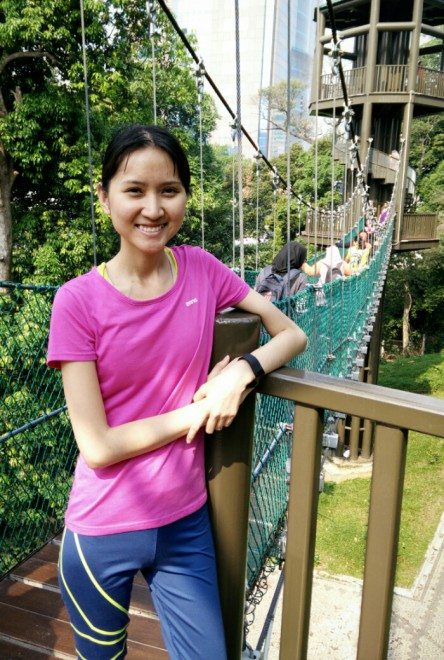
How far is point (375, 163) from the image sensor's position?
10.5 m

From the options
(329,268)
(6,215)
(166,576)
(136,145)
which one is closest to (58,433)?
(166,576)

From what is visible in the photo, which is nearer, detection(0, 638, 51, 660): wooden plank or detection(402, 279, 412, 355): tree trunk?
detection(0, 638, 51, 660): wooden plank

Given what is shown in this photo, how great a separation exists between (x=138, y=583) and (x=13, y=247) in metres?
6.62

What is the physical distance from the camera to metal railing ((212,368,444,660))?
0.57m

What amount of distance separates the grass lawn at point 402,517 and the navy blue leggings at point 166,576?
4611 millimetres

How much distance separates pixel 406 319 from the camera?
1580 centimetres

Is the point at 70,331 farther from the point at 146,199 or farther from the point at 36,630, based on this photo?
the point at 36,630

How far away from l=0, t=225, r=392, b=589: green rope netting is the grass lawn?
2.69 metres

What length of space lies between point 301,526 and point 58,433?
→ 1.82 metres

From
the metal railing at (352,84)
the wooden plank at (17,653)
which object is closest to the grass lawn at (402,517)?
the wooden plank at (17,653)


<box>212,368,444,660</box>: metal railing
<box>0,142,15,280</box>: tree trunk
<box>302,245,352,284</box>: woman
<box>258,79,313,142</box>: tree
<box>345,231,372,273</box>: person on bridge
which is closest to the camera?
<box>212,368,444,660</box>: metal railing

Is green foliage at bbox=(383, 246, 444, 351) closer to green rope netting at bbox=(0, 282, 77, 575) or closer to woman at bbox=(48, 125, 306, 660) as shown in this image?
green rope netting at bbox=(0, 282, 77, 575)

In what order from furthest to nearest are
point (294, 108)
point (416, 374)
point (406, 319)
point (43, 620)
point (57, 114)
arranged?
point (294, 108)
point (406, 319)
point (416, 374)
point (57, 114)
point (43, 620)

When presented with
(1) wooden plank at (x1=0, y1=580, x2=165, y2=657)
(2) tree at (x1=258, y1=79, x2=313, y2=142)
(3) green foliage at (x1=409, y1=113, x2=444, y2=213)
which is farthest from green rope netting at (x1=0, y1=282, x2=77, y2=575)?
(2) tree at (x1=258, y1=79, x2=313, y2=142)
